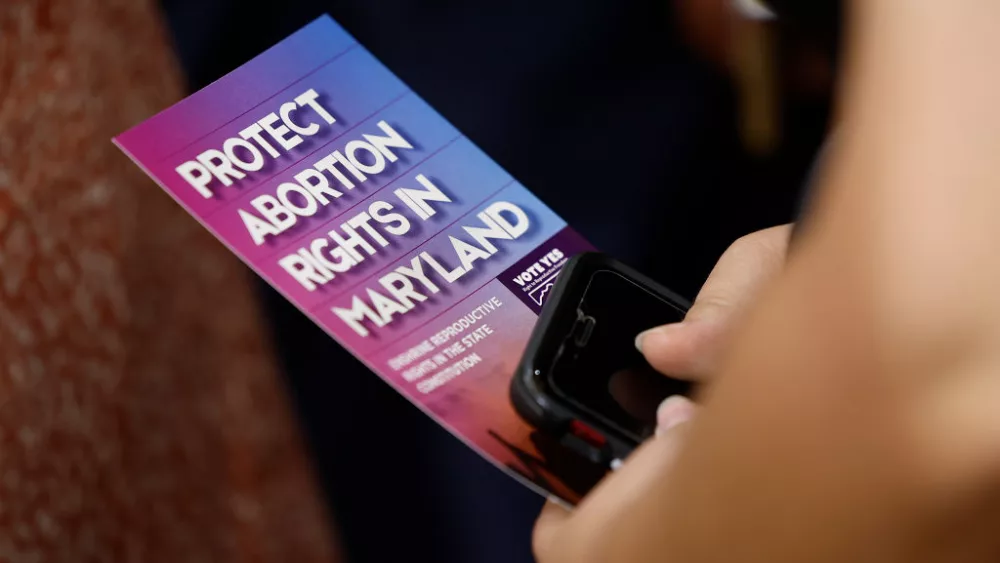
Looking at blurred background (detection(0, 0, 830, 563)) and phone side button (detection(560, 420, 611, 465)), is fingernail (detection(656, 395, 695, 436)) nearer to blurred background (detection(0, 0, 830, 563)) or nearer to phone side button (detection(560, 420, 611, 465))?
phone side button (detection(560, 420, 611, 465))

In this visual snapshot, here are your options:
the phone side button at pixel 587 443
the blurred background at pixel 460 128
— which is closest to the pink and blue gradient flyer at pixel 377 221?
the phone side button at pixel 587 443

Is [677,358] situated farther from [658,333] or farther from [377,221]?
[377,221]

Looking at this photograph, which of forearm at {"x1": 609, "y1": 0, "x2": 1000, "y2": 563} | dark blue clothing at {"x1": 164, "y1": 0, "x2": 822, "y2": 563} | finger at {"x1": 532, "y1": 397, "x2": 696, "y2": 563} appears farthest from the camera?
dark blue clothing at {"x1": 164, "y1": 0, "x2": 822, "y2": 563}

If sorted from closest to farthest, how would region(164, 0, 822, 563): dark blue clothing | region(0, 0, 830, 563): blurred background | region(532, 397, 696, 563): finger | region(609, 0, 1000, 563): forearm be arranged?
region(609, 0, 1000, 563): forearm
region(532, 397, 696, 563): finger
region(0, 0, 830, 563): blurred background
region(164, 0, 822, 563): dark blue clothing

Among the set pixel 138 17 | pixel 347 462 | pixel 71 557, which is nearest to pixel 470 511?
pixel 347 462

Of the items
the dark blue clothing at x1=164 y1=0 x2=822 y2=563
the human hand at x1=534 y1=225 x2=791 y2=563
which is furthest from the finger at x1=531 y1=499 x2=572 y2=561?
the dark blue clothing at x1=164 y1=0 x2=822 y2=563

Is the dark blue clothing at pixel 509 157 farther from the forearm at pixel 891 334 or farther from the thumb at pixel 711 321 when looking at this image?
the forearm at pixel 891 334

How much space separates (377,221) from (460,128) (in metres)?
0.36

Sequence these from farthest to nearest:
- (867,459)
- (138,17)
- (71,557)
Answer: (138,17) < (71,557) < (867,459)

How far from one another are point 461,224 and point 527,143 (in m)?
0.35

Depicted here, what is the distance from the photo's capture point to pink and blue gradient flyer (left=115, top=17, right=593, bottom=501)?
1.38ft

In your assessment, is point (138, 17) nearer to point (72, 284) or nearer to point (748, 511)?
point (72, 284)

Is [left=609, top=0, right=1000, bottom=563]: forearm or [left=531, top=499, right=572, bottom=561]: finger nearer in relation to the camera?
[left=609, top=0, right=1000, bottom=563]: forearm

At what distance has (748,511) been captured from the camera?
242mm
